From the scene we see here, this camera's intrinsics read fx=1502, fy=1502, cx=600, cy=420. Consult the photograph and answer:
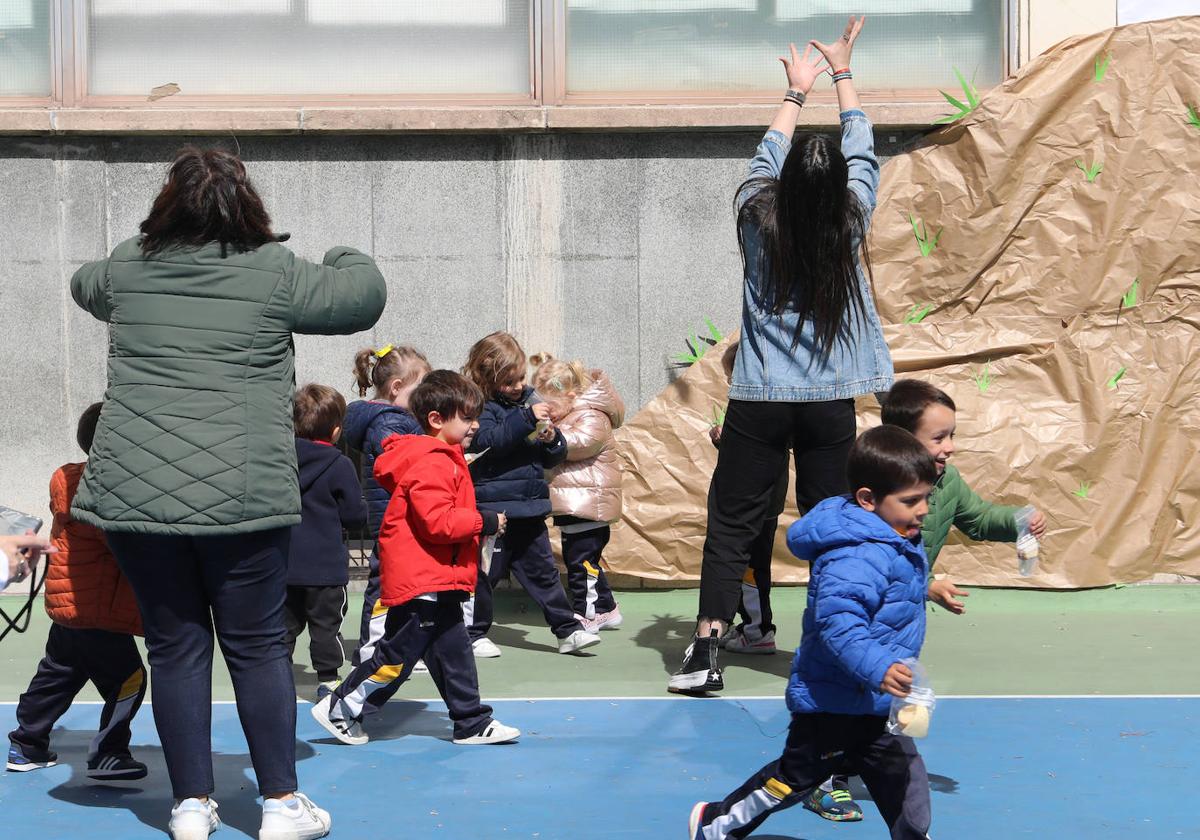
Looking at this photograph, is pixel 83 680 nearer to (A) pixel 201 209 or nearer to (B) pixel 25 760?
(B) pixel 25 760

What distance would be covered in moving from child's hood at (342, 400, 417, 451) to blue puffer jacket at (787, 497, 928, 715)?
275cm

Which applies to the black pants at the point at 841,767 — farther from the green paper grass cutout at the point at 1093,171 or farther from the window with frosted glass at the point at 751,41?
the window with frosted glass at the point at 751,41

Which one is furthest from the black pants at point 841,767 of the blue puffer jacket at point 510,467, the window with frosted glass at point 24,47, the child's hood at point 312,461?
the window with frosted glass at point 24,47

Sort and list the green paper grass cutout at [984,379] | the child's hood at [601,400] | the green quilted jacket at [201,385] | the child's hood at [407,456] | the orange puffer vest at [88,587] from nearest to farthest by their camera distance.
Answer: the green quilted jacket at [201,385] → the orange puffer vest at [88,587] → the child's hood at [407,456] → the child's hood at [601,400] → the green paper grass cutout at [984,379]

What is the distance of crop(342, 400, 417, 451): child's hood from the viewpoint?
625cm

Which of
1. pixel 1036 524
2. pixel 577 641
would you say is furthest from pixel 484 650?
pixel 1036 524

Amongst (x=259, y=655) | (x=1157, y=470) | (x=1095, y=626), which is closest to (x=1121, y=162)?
(x=1157, y=470)

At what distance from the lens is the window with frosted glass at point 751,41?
28.5 ft

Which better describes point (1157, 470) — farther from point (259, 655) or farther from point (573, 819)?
point (259, 655)

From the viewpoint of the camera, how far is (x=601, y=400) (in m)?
7.39

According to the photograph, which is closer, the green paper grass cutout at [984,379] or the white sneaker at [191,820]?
the white sneaker at [191,820]

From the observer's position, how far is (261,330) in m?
4.10

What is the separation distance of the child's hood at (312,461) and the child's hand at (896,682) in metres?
2.89

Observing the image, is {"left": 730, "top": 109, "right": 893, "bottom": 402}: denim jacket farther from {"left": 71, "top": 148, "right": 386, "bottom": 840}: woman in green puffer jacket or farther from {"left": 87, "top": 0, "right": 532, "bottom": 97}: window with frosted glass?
{"left": 87, "top": 0, "right": 532, "bottom": 97}: window with frosted glass
